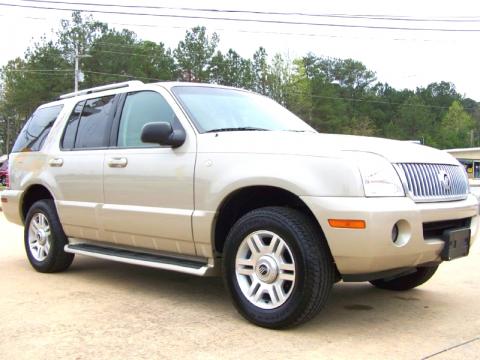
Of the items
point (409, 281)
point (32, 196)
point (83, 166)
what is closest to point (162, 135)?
point (83, 166)

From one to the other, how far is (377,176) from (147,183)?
2.03 metres

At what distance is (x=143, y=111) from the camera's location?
5.45 m

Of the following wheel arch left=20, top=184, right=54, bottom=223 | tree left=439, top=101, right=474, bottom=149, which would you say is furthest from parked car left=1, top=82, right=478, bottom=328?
tree left=439, top=101, right=474, bottom=149

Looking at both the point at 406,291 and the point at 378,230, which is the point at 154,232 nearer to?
the point at 378,230

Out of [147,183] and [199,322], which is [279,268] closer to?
[199,322]

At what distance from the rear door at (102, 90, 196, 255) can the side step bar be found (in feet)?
0.34

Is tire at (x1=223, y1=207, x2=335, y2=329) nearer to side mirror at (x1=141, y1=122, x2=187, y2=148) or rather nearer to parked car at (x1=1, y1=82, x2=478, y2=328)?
parked car at (x1=1, y1=82, x2=478, y2=328)

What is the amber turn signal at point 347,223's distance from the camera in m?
3.81

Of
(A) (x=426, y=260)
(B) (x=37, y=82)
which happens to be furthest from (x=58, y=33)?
(A) (x=426, y=260)

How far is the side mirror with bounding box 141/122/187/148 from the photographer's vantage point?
472 cm

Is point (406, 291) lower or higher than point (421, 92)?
lower

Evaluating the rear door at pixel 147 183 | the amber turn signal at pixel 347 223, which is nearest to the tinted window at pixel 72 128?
the rear door at pixel 147 183

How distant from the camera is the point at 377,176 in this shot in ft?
12.9

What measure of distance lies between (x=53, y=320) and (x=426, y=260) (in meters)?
2.80
